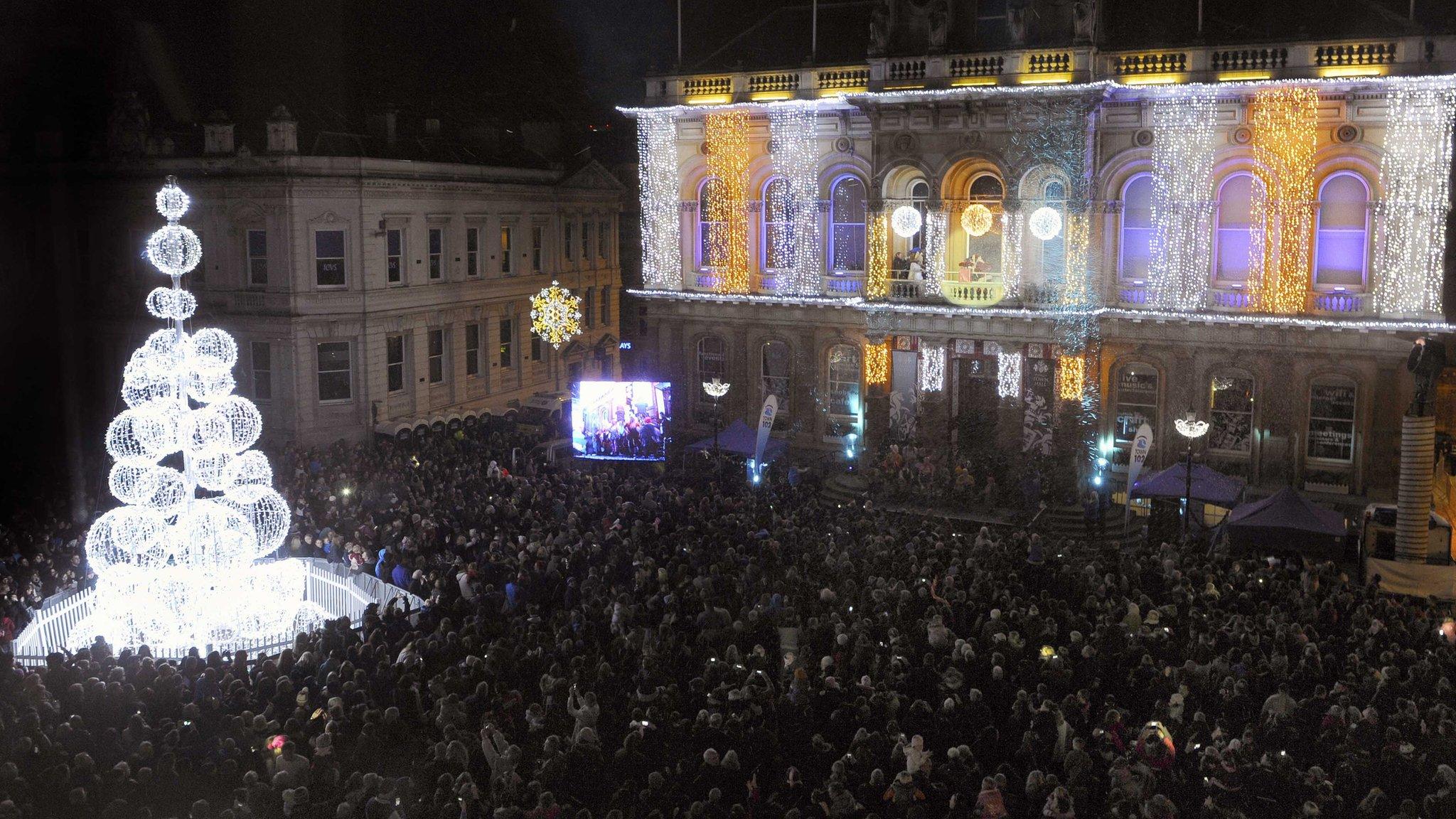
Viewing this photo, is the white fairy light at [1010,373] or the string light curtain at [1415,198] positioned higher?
the string light curtain at [1415,198]

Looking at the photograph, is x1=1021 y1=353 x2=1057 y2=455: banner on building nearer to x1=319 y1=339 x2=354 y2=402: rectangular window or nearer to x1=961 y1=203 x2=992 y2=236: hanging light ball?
x1=961 y1=203 x2=992 y2=236: hanging light ball

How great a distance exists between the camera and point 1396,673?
15.1 m

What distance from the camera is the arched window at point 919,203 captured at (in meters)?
32.8

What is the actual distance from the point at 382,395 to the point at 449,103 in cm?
1448

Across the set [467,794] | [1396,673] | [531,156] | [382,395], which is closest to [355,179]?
[382,395]

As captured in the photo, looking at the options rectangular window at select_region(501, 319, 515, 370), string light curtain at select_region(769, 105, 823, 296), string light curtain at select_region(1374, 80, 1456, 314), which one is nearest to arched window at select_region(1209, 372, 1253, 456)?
string light curtain at select_region(1374, 80, 1456, 314)

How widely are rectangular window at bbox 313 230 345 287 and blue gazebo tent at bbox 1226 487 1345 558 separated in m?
23.5

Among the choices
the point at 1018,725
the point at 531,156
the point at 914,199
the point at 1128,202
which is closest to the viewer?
the point at 1018,725

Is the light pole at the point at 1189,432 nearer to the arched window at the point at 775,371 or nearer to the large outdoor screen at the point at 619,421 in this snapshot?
the arched window at the point at 775,371

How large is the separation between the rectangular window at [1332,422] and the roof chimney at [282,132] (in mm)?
25807

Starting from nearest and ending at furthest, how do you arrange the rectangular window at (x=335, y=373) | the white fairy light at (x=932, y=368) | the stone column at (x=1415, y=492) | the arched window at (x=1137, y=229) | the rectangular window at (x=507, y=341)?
the stone column at (x=1415, y=492) < the arched window at (x=1137, y=229) < the white fairy light at (x=932, y=368) < the rectangular window at (x=335, y=373) < the rectangular window at (x=507, y=341)

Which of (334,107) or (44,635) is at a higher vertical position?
(334,107)

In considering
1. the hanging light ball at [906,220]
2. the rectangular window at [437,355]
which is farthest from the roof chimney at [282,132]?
the hanging light ball at [906,220]

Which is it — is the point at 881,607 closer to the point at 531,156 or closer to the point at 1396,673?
the point at 1396,673
